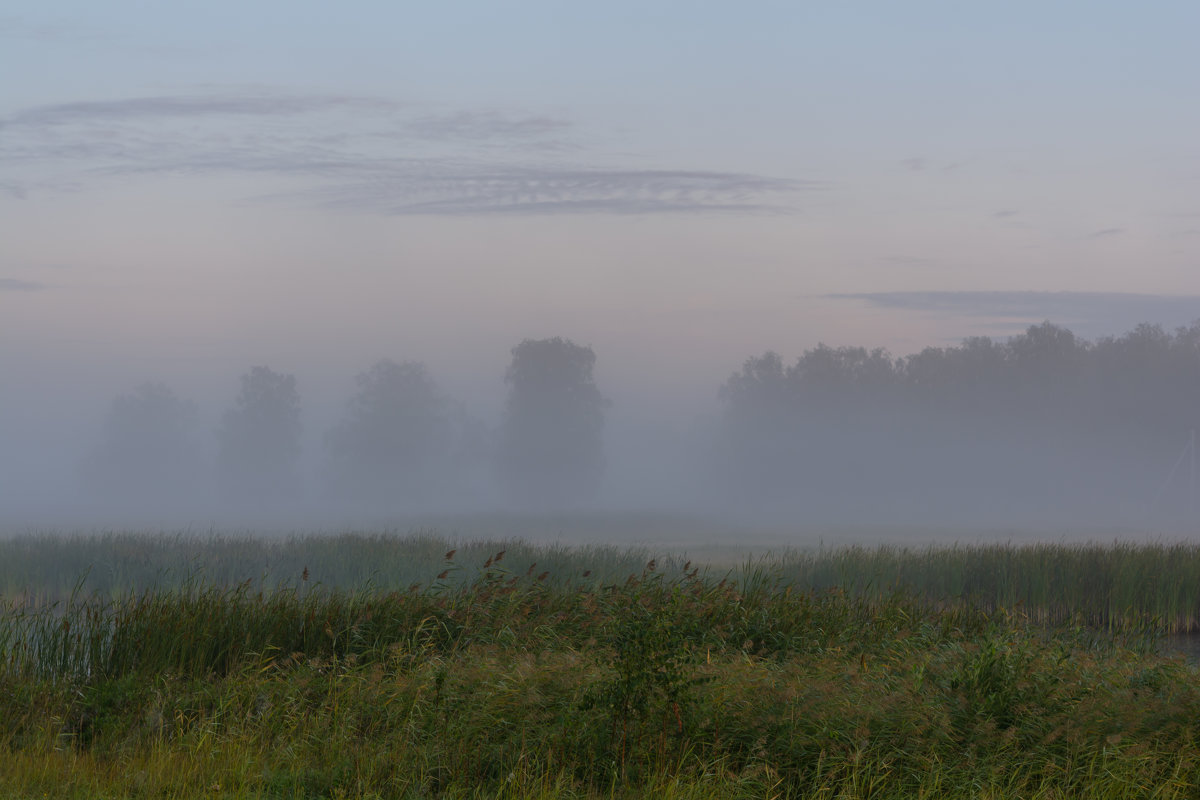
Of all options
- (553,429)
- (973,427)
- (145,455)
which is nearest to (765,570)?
(553,429)

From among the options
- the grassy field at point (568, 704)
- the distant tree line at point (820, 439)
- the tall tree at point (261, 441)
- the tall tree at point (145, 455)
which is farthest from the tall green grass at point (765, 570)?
the tall tree at point (145, 455)

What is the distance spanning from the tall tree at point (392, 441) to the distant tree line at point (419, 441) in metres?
0.10

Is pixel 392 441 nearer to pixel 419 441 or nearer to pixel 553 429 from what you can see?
pixel 419 441

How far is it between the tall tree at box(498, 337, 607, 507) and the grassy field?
7714 cm

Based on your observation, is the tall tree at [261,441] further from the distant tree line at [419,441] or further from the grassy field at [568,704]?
the grassy field at [568,704]

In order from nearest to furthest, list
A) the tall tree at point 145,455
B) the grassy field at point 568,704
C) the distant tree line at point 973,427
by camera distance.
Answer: the grassy field at point 568,704 → the distant tree line at point 973,427 → the tall tree at point 145,455

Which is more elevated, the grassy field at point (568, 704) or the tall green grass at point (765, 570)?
the grassy field at point (568, 704)

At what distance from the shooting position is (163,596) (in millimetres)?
10672

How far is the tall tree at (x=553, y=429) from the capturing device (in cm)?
8988

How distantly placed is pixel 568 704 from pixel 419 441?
87267mm

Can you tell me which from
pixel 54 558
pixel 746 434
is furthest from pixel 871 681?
pixel 746 434

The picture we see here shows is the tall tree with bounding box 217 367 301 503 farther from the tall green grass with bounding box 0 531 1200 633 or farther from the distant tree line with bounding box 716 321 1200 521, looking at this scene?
the tall green grass with bounding box 0 531 1200 633

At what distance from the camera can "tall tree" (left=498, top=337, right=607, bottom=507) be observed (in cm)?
8988

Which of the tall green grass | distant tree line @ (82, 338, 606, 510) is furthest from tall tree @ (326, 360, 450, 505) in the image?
the tall green grass
